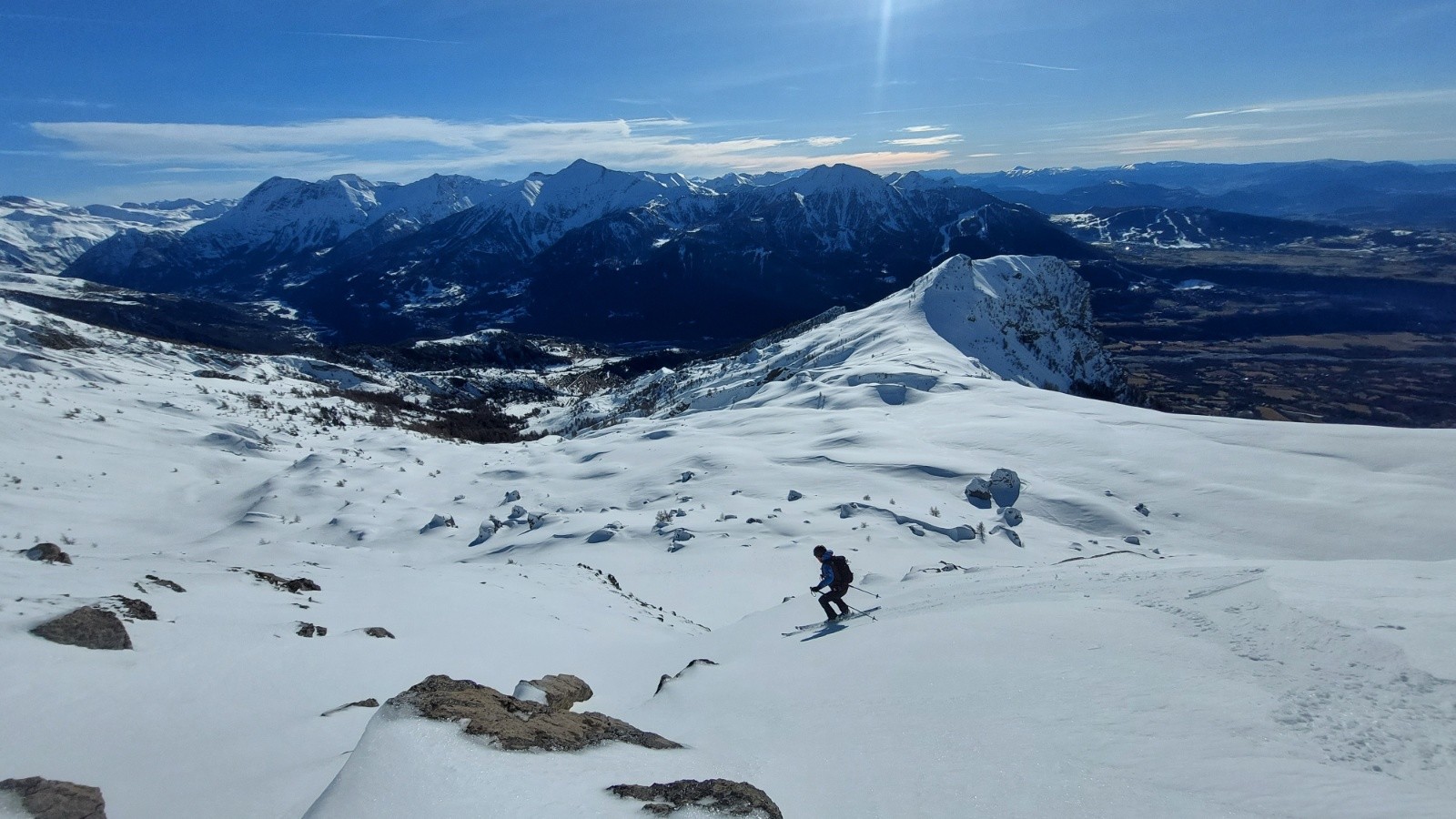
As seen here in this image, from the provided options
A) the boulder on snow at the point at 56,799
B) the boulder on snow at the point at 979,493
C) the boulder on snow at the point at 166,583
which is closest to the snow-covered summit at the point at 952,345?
the boulder on snow at the point at 979,493

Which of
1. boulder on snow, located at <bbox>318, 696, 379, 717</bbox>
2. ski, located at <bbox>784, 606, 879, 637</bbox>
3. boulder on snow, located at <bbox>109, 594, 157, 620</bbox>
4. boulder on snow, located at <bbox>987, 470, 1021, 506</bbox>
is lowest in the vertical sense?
boulder on snow, located at <bbox>987, 470, 1021, 506</bbox>

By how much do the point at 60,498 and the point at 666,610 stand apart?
71.6 ft

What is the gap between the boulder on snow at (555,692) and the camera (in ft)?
22.6

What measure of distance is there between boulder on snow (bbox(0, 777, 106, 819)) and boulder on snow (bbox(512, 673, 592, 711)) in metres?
3.16

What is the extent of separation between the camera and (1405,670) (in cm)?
539

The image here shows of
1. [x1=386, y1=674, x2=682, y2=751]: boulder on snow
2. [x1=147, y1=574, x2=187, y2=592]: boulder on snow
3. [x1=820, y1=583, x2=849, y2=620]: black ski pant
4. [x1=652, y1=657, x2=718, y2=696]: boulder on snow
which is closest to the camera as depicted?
[x1=386, y1=674, x2=682, y2=751]: boulder on snow

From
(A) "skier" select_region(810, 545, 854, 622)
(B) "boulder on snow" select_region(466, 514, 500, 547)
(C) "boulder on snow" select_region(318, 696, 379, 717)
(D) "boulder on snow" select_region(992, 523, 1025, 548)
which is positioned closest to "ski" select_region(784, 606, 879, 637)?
(A) "skier" select_region(810, 545, 854, 622)

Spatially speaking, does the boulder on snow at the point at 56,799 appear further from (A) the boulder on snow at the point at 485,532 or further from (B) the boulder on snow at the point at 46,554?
(A) the boulder on snow at the point at 485,532

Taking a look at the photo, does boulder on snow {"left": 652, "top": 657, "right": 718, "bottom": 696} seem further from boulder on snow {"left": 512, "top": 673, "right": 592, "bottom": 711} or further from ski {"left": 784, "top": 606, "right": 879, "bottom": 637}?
ski {"left": 784, "top": 606, "right": 879, "bottom": 637}

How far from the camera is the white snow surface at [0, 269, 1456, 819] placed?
479cm

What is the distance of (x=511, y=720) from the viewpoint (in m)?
5.56

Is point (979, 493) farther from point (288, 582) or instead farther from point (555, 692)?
point (288, 582)

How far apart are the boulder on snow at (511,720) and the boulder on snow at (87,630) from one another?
13.2 feet

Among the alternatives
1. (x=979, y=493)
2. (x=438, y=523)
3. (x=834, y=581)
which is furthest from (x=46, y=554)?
(x=979, y=493)
